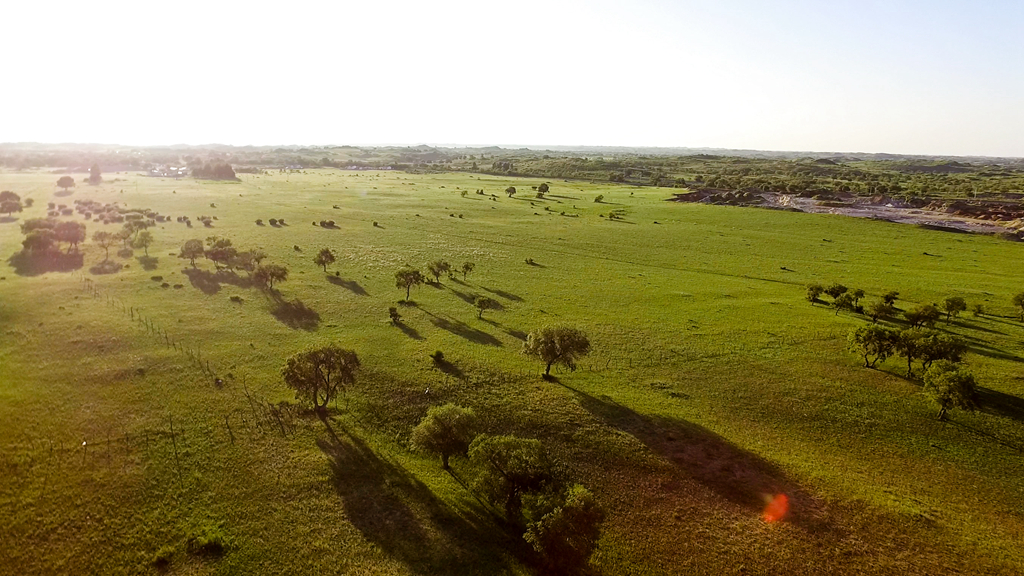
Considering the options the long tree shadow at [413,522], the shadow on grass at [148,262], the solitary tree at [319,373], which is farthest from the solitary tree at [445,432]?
the shadow on grass at [148,262]

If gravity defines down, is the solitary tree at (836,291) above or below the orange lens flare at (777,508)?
above

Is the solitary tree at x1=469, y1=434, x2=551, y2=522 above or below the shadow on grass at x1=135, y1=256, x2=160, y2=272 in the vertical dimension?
below

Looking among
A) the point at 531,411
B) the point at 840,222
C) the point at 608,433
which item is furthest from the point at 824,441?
the point at 840,222

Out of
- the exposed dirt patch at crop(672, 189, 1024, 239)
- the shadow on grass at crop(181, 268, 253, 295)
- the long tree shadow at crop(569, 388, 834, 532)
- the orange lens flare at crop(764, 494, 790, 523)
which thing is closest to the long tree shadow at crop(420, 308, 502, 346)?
the long tree shadow at crop(569, 388, 834, 532)

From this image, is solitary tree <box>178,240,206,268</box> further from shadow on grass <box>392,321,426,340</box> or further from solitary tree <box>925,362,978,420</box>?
solitary tree <box>925,362,978,420</box>

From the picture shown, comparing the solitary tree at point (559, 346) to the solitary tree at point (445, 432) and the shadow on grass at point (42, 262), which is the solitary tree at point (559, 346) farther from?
the shadow on grass at point (42, 262)

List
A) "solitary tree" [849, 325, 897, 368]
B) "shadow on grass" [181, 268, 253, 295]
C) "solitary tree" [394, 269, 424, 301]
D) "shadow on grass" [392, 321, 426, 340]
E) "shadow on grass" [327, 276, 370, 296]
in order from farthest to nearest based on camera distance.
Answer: "shadow on grass" [327, 276, 370, 296]
"shadow on grass" [181, 268, 253, 295]
"solitary tree" [394, 269, 424, 301]
"shadow on grass" [392, 321, 426, 340]
"solitary tree" [849, 325, 897, 368]

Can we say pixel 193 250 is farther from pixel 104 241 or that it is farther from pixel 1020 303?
pixel 1020 303
